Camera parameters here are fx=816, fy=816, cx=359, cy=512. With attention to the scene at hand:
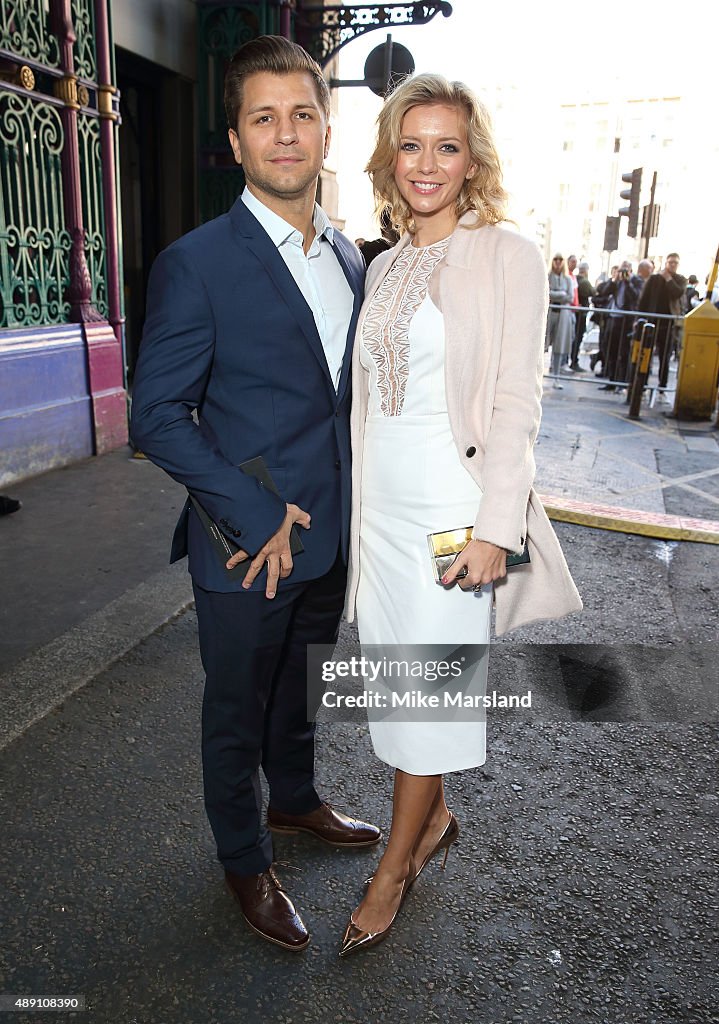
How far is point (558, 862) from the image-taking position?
247cm

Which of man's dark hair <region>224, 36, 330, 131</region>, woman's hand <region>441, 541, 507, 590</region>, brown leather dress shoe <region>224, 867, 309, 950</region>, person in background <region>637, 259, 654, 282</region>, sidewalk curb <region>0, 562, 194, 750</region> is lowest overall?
sidewalk curb <region>0, 562, 194, 750</region>

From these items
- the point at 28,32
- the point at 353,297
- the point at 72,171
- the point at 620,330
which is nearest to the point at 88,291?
the point at 72,171

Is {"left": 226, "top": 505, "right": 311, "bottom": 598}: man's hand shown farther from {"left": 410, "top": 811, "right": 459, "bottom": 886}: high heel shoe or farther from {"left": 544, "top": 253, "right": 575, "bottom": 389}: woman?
{"left": 544, "top": 253, "right": 575, "bottom": 389}: woman

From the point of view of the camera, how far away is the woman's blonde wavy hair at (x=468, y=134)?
6.40ft

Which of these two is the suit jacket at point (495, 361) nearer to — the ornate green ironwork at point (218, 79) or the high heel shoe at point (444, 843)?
the high heel shoe at point (444, 843)

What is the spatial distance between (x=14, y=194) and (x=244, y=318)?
525 cm

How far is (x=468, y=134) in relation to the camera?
1979mm

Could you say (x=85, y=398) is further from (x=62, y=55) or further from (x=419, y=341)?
(x=419, y=341)

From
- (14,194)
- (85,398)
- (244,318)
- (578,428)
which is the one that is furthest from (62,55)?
(578,428)

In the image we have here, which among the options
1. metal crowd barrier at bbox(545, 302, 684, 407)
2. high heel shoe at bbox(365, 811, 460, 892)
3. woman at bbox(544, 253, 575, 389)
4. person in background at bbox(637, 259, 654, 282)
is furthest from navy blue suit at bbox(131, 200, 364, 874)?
person in background at bbox(637, 259, 654, 282)

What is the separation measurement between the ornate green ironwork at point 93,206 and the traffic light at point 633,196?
10.3 meters

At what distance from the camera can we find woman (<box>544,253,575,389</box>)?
13.7 metres

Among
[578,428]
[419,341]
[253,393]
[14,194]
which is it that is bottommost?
[578,428]

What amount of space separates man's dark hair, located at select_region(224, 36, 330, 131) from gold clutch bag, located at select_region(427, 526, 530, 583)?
3.66 ft
